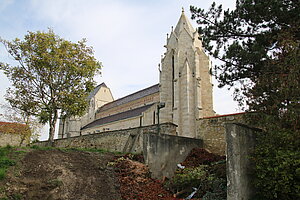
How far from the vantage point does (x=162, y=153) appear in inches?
396

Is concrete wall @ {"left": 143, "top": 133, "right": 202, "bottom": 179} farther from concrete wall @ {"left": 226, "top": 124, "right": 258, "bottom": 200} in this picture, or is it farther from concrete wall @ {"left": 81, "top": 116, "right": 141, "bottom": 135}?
concrete wall @ {"left": 81, "top": 116, "right": 141, "bottom": 135}

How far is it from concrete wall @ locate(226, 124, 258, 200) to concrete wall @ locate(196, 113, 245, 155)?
14.6 ft

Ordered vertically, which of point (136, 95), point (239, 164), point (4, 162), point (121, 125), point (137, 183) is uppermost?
point (136, 95)

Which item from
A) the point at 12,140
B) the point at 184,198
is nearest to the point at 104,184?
the point at 184,198

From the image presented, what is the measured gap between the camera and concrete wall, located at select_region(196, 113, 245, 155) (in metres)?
11.9

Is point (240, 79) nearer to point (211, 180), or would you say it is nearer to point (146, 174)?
point (211, 180)

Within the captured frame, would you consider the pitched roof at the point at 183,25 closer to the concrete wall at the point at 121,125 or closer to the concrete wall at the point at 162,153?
the concrete wall at the point at 121,125

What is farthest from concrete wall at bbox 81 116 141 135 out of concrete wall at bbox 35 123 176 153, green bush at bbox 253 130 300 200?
green bush at bbox 253 130 300 200

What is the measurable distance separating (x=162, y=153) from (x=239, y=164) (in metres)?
3.87

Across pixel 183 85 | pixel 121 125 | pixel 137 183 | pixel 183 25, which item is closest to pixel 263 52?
pixel 137 183

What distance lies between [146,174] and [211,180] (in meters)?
2.53

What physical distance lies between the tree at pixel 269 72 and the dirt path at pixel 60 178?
4786 mm

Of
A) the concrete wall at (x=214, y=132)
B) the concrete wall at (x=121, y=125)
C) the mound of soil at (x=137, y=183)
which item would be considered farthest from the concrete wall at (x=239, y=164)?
the concrete wall at (x=121, y=125)

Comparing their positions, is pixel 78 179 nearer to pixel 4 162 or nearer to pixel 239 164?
pixel 4 162
